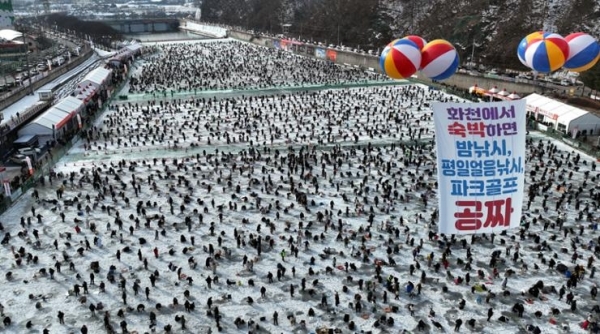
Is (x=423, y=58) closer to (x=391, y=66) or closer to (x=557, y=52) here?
(x=391, y=66)

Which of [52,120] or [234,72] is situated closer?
[52,120]

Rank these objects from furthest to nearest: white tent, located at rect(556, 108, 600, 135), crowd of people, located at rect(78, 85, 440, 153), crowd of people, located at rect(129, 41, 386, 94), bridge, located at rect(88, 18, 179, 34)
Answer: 1. bridge, located at rect(88, 18, 179, 34)
2. crowd of people, located at rect(129, 41, 386, 94)
3. crowd of people, located at rect(78, 85, 440, 153)
4. white tent, located at rect(556, 108, 600, 135)

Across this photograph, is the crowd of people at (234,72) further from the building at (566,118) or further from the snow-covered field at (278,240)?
the building at (566,118)

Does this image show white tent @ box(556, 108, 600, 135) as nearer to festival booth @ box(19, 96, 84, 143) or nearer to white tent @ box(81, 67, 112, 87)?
festival booth @ box(19, 96, 84, 143)

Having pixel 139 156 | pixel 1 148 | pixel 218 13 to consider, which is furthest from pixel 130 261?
pixel 218 13

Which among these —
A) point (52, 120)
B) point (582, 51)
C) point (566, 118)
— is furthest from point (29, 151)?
point (566, 118)

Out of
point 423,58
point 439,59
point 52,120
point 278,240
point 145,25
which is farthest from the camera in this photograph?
point 145,25

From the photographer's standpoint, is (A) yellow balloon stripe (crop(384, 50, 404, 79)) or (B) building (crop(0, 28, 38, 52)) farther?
(B) building (crop(0, 28, 38, 52))

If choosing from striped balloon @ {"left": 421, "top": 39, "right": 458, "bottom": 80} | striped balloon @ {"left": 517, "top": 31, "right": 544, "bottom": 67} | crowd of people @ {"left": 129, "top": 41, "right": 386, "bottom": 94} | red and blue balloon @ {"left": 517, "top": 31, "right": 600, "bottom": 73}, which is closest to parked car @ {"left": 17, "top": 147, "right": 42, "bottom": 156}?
crowd of people @ {"left": 129, "top": 41, "right": 386, "bottom": 94}
